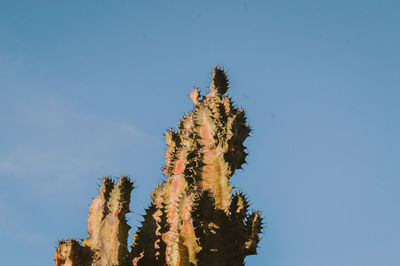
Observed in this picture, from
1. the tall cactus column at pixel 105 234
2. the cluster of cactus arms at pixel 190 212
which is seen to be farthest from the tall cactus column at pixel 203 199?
the tall cactus column at pixel 105 234

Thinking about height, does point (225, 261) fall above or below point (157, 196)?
below

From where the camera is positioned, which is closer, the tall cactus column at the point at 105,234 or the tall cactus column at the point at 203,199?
the tall cactus column at the point at 203,199

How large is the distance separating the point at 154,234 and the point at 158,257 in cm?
42

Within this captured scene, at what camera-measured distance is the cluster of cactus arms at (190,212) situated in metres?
7.59

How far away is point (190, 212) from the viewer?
7.43m

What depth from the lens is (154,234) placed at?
28.0 ft

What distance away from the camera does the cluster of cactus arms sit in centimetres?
759

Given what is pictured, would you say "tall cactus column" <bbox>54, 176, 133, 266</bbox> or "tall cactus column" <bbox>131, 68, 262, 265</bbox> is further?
"tall cactus column" <bbox>54, 176, 133, 266</bbox>

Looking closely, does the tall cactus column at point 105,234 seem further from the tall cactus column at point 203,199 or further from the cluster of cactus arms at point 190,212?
the tall cactus column at point 203,199

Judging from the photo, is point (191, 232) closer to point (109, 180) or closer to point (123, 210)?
point (123, 210)

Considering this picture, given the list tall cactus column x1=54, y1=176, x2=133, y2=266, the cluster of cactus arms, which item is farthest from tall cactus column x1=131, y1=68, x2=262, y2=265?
tall cactus column x1=54, y1=176, x2=133, y2=266

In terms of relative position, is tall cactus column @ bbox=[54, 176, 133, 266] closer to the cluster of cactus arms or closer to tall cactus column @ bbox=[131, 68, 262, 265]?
the cluster of cactus arms

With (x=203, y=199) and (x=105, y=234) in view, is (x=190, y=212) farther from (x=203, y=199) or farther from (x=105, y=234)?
(x=105, y=234)

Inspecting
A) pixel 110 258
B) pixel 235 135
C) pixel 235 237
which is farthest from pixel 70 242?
pixel 235 135
